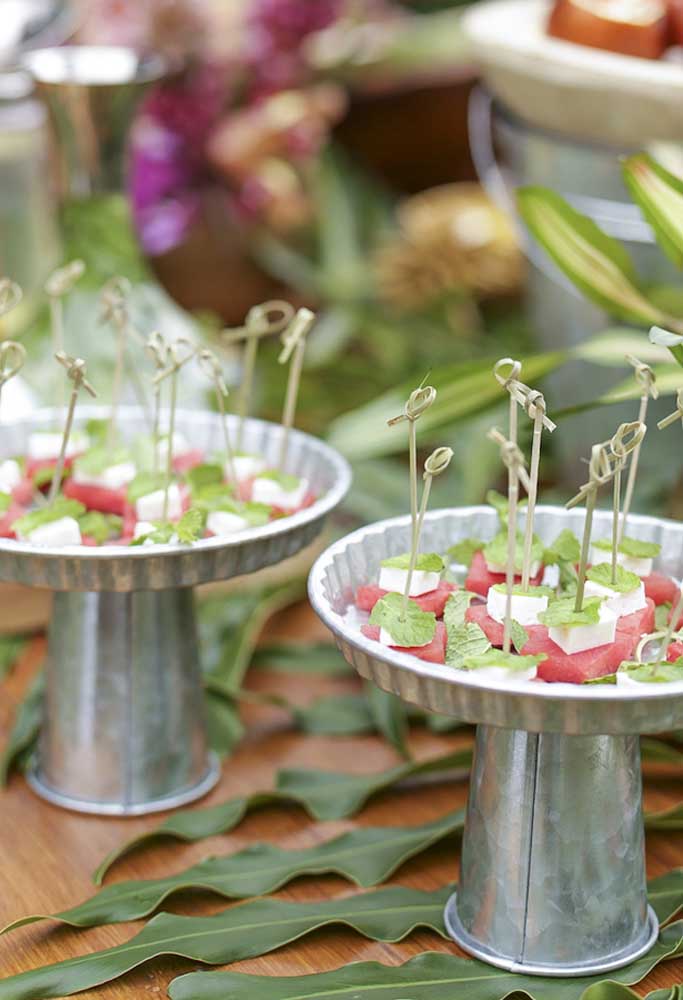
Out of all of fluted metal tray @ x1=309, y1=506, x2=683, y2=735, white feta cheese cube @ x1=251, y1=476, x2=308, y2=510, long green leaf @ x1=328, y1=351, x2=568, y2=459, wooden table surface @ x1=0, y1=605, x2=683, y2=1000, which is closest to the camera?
fluted metal tray @ x1=309, y1=506, x2=683, y2=735

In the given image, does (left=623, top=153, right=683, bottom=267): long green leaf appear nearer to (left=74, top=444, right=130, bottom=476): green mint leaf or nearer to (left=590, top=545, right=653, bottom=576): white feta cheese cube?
(left=590, top=545, right=653, bottom=576): white feta cheese cube

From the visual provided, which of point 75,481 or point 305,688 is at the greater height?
point 75,481

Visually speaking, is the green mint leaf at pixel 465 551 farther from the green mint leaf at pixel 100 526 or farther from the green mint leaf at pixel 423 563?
the green mint leaf at pixel 100 526

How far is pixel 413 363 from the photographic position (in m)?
1.32

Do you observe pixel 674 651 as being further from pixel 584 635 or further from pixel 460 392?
pixel 460 392

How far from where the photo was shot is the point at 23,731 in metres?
0.86

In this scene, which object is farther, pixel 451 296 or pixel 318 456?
pixel 451 296

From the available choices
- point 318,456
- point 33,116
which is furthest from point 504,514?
point 33,116

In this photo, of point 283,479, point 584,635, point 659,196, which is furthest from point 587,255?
point 584,635

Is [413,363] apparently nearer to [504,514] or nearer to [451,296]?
[451,296]

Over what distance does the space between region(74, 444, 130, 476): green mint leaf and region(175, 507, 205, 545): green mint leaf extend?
77 mm

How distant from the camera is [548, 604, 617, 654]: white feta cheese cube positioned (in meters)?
0.60

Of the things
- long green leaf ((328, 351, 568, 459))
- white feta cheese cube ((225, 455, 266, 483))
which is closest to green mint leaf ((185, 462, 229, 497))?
white feta cheese cube ((225, 455, 266, 483))

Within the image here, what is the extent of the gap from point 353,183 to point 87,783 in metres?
0.82
